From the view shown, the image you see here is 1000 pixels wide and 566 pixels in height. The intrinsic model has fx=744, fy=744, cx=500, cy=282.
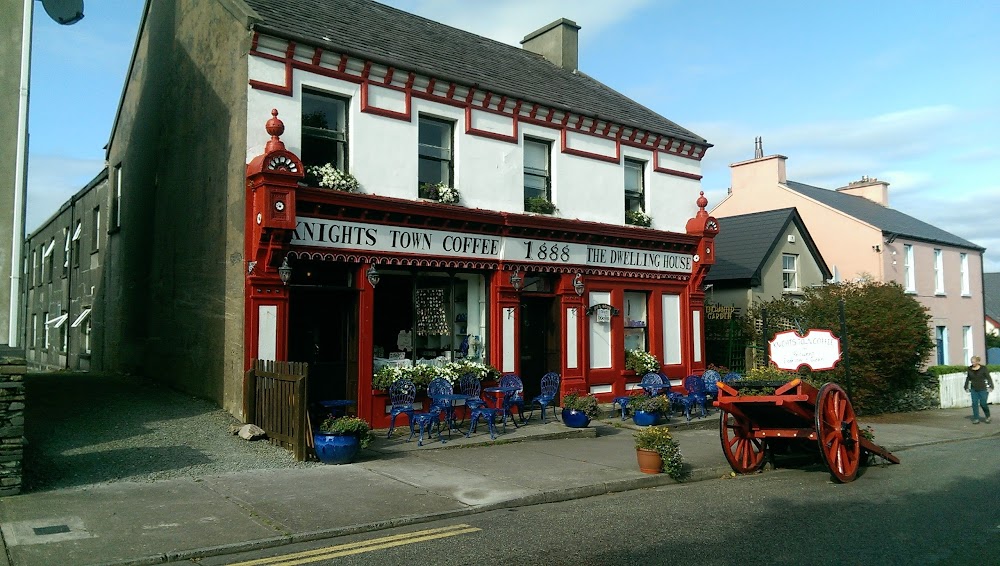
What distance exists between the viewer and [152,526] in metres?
7.35

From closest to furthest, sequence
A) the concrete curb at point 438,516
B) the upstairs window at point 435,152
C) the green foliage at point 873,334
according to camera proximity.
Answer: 1. the concrete curb at point 438,516
2. the upstairs window at point 435,152
3. the green foliage at point 873,334

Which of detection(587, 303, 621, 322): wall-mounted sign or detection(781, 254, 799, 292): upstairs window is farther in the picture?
detection(781, 254, 799, 292): upstairs window

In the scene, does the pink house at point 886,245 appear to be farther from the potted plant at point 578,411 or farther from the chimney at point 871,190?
the potted plant at point 578,411

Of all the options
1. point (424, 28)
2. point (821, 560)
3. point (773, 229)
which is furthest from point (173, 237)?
point (773, 229)

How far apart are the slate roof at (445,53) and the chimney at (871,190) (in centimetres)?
1927

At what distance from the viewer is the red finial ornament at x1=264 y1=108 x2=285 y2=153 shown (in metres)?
12.2

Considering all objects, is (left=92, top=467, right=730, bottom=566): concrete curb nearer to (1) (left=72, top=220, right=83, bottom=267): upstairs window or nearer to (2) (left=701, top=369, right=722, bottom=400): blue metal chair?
(2) (left=701, top=369, right=722, bottom=400): blue metal chair

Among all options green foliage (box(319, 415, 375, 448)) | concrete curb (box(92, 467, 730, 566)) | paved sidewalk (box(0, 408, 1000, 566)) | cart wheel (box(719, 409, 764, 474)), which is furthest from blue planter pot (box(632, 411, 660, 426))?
green foliage (box(319, 415, 375, 448))

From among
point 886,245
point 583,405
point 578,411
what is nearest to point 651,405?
point 583,405

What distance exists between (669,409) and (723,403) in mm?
5576

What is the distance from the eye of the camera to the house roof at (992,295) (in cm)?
4775

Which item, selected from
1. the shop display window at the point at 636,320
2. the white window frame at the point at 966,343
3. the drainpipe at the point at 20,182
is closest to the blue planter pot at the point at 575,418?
the shop display window at the point at 636,320

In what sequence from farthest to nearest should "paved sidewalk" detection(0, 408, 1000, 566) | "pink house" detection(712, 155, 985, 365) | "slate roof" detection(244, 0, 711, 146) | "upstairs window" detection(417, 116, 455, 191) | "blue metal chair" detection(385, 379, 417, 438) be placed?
"pink house" detection(712, 155, 985, 365)
"upstairs window" detection(417, 116, 455, 191)
"slate roof" detection(244, 0, 711, 146)
"blue metal chair" detection(385, 379, 417, 438)
"paved sidewalk" detection(0, 408, 1000, 566)

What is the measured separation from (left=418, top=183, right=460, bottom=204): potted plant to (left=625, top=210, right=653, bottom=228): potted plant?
5.45m
